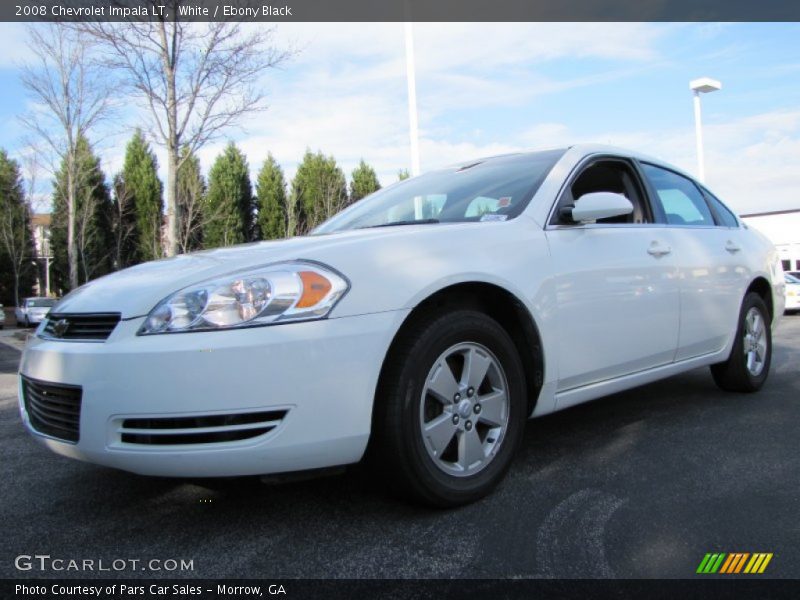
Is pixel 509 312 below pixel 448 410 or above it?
above

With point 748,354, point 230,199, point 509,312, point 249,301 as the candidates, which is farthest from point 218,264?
point 230,199

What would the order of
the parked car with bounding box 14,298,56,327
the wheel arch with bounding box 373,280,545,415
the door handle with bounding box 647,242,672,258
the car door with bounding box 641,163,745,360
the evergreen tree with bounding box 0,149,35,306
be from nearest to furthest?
the wheel arch with bounding box 373,280,545,415, the door handle with bounding box 647,242,672,258, the car door with bounding box 641,163,745,360, the parked car with bounding box 14,298,56,327, the evergreen tree with bounding box 0,149,35,306

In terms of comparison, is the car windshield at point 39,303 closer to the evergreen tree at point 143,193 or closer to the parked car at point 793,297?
the evergreen tree at point 143,193

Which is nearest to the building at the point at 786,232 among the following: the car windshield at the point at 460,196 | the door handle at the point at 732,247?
the door handle at the point at 732,247

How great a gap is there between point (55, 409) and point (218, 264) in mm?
748

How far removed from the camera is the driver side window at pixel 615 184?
11.0 ft

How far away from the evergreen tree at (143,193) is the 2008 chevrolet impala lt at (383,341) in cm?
3072

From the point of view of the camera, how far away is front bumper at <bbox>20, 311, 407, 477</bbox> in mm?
1916

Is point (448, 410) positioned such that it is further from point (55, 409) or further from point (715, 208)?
point (715, 208)

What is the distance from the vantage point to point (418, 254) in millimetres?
2320

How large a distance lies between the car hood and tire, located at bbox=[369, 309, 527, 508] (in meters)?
0.32

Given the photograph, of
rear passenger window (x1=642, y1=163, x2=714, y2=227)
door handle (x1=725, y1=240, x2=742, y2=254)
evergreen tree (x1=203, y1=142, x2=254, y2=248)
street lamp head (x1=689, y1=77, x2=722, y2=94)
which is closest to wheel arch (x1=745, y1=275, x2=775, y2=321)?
door handle (x1=725, y1=240, x2=742, y2=254)

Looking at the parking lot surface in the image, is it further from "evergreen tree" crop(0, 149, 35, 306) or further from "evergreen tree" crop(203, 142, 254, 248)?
"evergreen tree" crop(0, 149, 35, 306)

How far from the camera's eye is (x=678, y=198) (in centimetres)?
390
